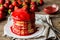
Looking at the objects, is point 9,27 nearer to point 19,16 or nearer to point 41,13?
point 19,16

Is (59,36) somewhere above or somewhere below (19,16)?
below

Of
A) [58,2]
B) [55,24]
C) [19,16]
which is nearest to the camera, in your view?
[19,16]

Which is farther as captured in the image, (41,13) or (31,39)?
(41,13)

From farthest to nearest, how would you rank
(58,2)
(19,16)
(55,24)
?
1. (58,2)
2. (55,24)
3. (19,16)

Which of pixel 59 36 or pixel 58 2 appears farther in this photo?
pixel 58 2

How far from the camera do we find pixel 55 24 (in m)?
1.08

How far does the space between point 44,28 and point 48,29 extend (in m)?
0.02

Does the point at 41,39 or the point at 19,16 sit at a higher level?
the point at 19,16

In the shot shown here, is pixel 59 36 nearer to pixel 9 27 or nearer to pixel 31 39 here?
pixel 31 39

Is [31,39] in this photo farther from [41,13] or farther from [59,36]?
[41,13]

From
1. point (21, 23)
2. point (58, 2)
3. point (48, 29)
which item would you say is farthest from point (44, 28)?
point (58, 2)

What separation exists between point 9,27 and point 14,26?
0.05 m

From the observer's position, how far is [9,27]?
3.39 feet

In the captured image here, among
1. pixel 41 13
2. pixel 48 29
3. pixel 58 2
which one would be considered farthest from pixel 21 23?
pixel 58 2
